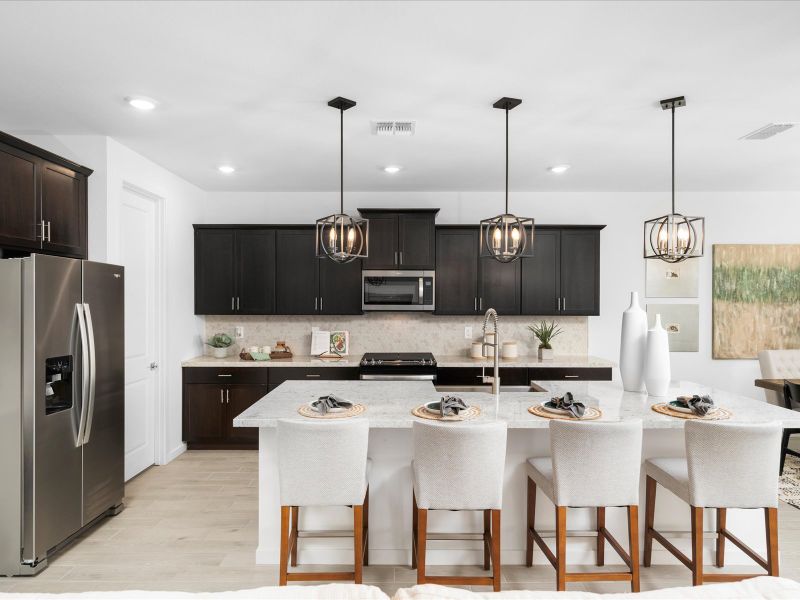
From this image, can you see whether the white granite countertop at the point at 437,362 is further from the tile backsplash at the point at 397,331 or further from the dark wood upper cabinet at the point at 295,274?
the dark wood upper cabinet at the point at 295,274

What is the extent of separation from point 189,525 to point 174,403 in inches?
67.4

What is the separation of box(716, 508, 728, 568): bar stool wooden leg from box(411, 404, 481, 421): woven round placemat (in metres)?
1.36

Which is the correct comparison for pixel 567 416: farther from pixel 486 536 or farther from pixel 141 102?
pixel 141 102

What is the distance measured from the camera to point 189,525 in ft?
10.6

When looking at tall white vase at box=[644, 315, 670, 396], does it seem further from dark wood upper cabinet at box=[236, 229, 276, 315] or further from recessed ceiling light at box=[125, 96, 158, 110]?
dark wood upper cabinet at box=[236, 229, 276, 315]

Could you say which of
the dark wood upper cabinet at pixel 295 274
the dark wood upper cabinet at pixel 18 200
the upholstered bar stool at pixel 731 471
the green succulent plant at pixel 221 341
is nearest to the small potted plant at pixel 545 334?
the dark wood upper cabinet at pixel 295 274

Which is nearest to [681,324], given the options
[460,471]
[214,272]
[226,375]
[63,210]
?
[460,471]

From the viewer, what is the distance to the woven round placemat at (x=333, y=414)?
246 centimetres

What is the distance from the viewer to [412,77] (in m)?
2.59

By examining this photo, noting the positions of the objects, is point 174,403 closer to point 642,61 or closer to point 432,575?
point 432,575

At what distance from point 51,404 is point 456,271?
3580 mm

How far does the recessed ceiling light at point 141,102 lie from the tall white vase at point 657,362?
3173mm

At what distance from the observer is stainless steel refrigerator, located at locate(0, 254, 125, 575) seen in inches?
102

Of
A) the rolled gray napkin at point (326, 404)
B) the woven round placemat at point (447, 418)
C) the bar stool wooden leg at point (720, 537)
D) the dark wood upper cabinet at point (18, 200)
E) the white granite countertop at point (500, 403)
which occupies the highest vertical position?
the dark wood upper cabinet at point (18, 200)
